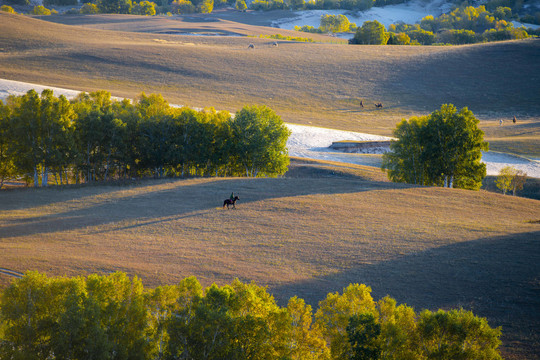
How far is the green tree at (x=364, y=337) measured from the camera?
1758cm

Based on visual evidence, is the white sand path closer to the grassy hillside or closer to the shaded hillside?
the grassy hillside

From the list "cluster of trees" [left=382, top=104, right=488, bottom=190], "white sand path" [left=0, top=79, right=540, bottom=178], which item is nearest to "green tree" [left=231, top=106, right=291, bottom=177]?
Answer: "white sand path" [left=0, top=79, right=540, bottom=178]

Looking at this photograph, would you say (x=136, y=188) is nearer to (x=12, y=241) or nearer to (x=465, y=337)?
(x=12, y=241)

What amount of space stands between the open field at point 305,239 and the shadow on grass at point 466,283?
59 millimetres

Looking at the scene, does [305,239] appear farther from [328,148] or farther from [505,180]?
[328,148]

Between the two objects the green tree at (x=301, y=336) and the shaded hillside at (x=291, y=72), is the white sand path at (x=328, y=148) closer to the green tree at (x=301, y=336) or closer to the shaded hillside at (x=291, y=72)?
the shaded hillside at (x=291, y=72)

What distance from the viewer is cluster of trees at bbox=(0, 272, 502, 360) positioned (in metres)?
17.5

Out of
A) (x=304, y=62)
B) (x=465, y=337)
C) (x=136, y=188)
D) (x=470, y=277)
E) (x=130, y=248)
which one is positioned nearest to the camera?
(x=465, y=337)

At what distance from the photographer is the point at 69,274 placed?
77.5 feet

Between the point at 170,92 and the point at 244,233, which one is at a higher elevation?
the point at 170,92

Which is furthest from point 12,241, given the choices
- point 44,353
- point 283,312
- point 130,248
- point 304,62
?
point 304,62

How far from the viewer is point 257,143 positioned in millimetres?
55000

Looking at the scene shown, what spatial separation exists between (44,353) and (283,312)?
8839 millimetres

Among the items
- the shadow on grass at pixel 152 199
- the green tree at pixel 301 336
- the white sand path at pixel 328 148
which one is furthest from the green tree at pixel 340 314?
the white sand path at pixel 328 148
